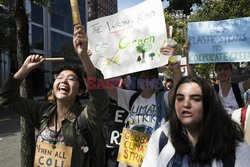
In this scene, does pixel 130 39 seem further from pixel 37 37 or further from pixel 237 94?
pixel 37 37

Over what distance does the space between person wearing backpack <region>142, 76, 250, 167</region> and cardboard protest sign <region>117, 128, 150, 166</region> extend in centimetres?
131

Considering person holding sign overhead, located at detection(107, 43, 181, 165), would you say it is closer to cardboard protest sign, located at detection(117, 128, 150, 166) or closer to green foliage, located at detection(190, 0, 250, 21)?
cardboard protest sign, located at detection(117, 128, 150, 166)

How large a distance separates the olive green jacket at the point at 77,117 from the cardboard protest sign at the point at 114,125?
4.96 ft

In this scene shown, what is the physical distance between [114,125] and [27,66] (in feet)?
5.47

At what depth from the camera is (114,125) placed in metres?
4.11

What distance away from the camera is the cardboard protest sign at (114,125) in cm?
406

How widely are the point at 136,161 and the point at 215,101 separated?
5.30 feet

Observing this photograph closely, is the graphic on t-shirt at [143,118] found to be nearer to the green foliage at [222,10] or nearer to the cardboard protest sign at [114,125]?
the cardboard protest sign at [114,125]

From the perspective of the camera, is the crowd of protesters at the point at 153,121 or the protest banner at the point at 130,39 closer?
the crowd of protesters at the point at 153,121

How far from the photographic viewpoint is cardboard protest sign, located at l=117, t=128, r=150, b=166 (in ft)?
11.1

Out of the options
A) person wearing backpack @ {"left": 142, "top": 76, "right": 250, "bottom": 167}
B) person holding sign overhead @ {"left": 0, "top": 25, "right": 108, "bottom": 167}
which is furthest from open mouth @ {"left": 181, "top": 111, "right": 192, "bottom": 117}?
person holding sign overhead @ {"left": 0, "top": 25, "right": 108, "bottom": 167}

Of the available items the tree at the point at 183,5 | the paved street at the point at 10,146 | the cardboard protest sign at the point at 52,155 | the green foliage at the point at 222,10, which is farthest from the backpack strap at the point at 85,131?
the green foliage at the point at 222,10

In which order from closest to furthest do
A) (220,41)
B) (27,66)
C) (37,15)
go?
(27,66), (220,41), (37,15)

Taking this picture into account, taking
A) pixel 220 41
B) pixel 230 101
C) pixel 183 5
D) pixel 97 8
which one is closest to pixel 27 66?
pixel 230 101
